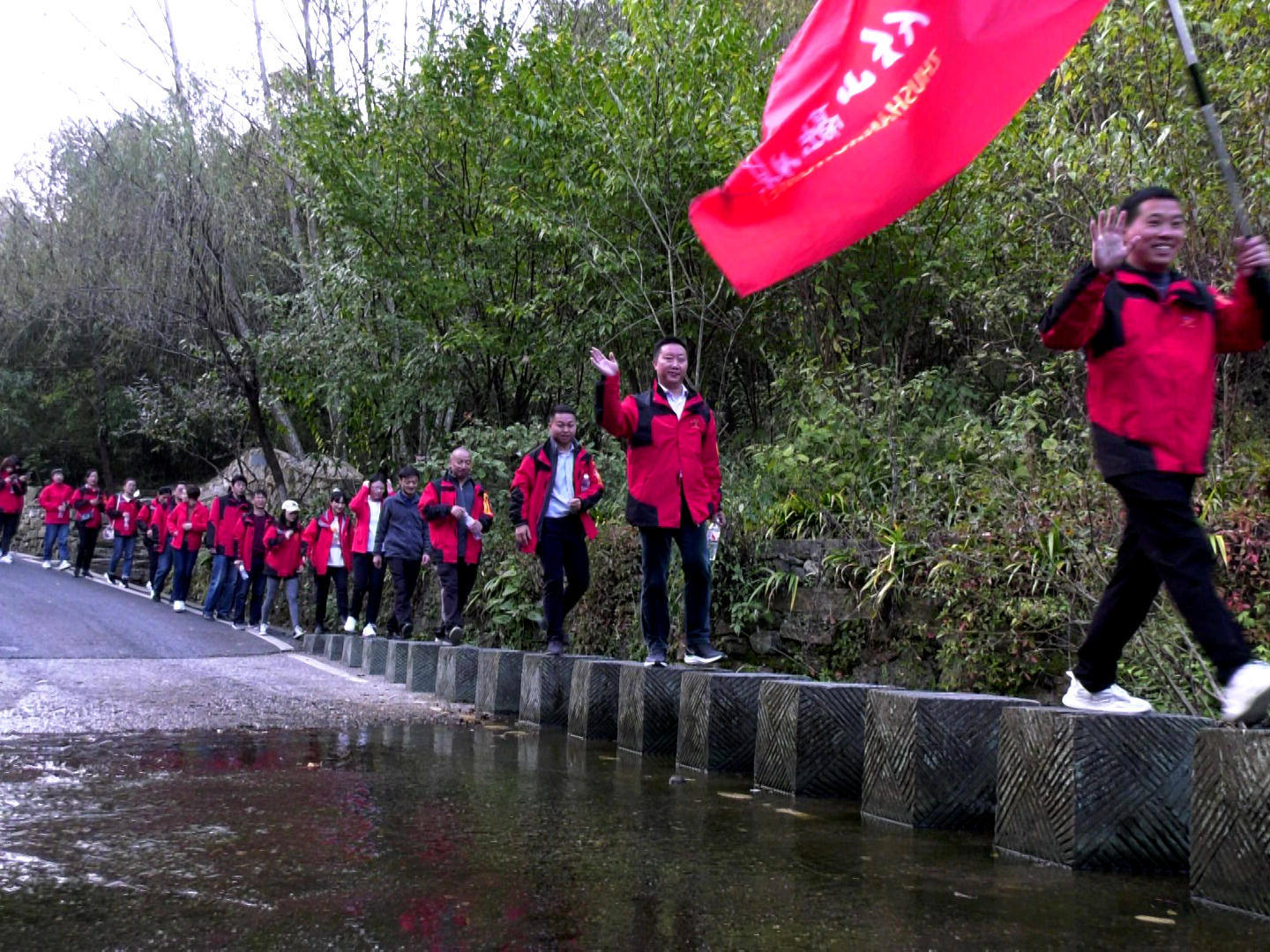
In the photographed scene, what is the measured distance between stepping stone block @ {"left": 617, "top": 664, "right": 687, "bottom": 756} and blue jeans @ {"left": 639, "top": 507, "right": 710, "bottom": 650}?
0.47 m

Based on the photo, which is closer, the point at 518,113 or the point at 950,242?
the point at 950,242

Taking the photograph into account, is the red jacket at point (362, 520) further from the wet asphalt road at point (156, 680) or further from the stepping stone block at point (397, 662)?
the stepping stone block at point (397, 662)

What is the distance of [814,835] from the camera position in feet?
15.7

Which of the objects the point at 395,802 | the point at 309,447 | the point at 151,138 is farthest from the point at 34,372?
the point at 395,802

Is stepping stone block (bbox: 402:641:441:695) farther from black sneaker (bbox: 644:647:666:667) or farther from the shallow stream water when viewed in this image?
the shallow stream water

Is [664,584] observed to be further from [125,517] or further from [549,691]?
[125,517]

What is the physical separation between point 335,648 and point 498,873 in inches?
457

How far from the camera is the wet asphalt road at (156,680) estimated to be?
7984mm

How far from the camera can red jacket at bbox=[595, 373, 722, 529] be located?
7863 millimetres

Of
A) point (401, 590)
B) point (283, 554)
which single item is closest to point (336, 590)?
point (283, 554)

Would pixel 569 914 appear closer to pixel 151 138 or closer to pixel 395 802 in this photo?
pixel 395 802

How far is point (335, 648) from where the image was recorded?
49.4ft

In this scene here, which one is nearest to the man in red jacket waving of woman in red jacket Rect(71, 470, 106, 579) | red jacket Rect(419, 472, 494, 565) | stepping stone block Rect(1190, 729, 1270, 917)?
stepping stone block Rect(1190, 729, 1270, 917)

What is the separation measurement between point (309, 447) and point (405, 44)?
1206cm
